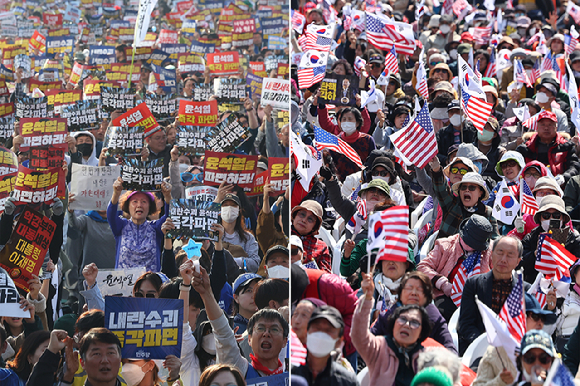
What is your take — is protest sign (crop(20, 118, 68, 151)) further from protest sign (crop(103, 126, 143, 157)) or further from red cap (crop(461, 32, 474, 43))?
red cap (crop(461, 32, 474, 43))

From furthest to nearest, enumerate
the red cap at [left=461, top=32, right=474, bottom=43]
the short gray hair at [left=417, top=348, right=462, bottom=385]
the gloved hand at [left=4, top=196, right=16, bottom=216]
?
the red cap at [left=461, top=32, right=474, bottom=43], the gloved hand at [left=4, top=196, right=16, bottom=216], the short gray hair at [left=417, top=348, right=462, bottom=385]

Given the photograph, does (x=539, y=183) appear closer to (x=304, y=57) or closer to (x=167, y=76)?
(x=304, y=57)

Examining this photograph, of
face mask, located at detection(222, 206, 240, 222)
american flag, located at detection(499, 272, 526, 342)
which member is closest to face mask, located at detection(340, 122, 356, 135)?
face mask, located at detection(222, 206, 240, 222)

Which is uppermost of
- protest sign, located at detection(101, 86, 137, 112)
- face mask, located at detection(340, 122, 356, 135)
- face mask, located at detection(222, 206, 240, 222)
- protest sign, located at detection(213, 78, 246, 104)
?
face mask, located at detection(222, 206, 240, 222)

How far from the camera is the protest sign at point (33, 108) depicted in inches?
371

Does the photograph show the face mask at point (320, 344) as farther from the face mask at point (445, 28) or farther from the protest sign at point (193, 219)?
the face mask at point (445, 28)

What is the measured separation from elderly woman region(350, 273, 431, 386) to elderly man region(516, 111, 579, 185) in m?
4.57

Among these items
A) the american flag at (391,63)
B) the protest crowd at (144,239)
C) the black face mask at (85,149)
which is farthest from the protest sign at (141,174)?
the american flag at (391,63)

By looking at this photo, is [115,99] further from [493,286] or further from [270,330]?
[493,286]

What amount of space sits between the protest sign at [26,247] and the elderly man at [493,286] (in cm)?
296

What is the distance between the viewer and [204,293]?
16.4 ft

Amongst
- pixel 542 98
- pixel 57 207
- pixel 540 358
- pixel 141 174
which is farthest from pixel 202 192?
pixel 542 98

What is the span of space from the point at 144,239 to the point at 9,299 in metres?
1.47

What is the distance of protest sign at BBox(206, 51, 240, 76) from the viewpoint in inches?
504
